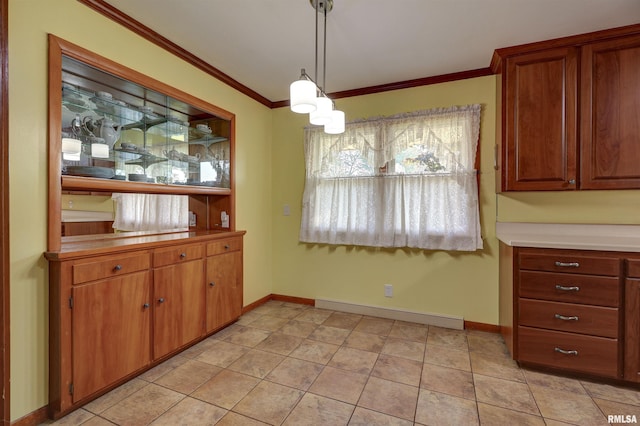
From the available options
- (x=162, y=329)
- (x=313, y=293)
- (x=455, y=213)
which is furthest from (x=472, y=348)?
(x=162, y=329)

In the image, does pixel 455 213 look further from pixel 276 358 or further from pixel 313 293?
pixel 276 358

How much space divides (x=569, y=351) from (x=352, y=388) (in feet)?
4.87

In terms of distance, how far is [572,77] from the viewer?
2.19m

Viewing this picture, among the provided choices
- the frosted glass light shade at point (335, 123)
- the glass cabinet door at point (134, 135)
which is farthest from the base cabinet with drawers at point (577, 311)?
the glass cabinet door at point (134, 135)

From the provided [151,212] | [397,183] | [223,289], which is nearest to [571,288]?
[397,183]

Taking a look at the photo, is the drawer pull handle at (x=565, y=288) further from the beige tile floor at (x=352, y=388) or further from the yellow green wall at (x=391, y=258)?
the yellow green wall at (x=391, y=258)

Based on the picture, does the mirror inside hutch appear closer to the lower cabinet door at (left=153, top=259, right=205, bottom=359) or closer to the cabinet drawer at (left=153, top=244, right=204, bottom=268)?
the cabinet drawer at (left=153, top=244, right=204, bottom=268)

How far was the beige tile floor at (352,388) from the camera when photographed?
1.62 m

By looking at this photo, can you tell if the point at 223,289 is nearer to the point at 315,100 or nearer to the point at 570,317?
the point at 315,100

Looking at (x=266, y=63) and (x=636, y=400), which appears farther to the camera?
(x=266, y=63)

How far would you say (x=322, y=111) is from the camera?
1745 millimetres

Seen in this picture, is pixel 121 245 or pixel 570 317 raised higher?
pixel 121 245

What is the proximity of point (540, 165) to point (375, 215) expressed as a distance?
4.72 feet

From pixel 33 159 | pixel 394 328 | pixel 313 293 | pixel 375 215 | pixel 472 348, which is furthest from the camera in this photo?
pixel 313 293
